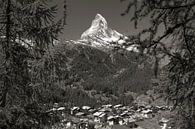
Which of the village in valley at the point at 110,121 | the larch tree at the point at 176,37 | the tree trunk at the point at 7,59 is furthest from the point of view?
the village in valley at the point at 110,121

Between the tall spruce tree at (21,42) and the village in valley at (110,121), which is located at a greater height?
the tall spruce tree at (21,42)

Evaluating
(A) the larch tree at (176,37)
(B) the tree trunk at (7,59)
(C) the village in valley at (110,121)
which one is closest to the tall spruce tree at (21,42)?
(B) the tree trunk at (7,59)

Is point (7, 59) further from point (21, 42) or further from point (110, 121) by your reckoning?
point (110, 121)

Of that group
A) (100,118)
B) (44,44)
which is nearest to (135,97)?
(100,118)

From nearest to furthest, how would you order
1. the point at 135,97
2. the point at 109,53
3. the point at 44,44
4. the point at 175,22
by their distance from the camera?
the point at 109,53 < the point at 175,22 < the point at 44,44 < the point at 135,97

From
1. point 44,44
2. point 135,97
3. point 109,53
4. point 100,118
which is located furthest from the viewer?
point 135,97

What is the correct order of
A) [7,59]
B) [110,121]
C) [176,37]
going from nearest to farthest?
[176,37], [7,59], [110,121]

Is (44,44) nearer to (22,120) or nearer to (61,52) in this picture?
(61,52)

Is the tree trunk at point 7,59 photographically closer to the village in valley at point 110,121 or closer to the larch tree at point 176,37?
the village in valley at point 110,121

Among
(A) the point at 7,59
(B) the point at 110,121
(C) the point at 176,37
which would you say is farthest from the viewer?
(B) the point at 110,121

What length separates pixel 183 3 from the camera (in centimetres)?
430

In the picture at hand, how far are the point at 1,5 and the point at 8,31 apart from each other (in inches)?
28.5

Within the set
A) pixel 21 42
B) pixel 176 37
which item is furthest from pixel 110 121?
pixel 176 37

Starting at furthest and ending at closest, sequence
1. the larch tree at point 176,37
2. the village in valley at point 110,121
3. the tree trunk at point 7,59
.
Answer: the village in valley at point 110,121 < the tree trunk at point 7,59 < the larch tree at point 176,37
